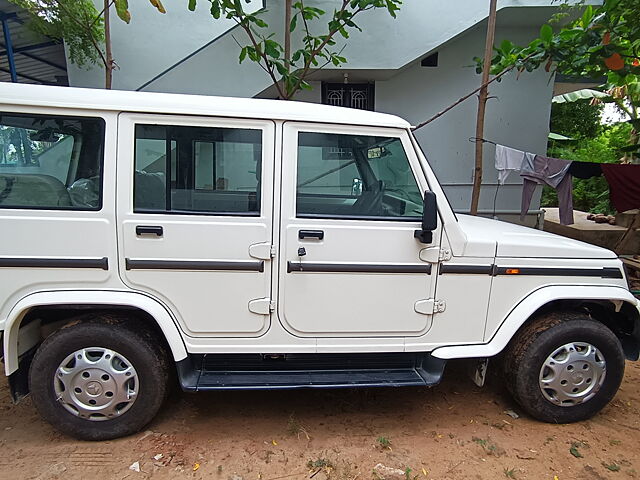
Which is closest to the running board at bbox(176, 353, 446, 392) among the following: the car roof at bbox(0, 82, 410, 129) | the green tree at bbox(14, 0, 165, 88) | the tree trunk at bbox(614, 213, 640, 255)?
the car roof at bbox(0, 82, 410, 129)

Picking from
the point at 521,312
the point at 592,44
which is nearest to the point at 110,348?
the point at 521,312

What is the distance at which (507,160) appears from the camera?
6.56 meters

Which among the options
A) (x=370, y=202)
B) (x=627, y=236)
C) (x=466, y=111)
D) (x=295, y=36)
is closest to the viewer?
(x=370, y=202)

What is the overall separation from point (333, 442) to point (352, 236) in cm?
135

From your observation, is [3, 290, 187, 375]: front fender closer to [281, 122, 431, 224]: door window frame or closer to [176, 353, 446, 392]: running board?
[176, 353, 446, 392]: running board

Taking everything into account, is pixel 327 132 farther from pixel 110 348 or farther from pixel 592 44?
pixel 592 44

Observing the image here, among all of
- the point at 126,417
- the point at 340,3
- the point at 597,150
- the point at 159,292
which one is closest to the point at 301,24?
the point at 340,3

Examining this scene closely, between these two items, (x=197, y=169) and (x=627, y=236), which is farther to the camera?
(x=627, y=236)

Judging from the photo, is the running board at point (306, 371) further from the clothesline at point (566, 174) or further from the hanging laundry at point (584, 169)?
the hanging laundry at point (584, 169)

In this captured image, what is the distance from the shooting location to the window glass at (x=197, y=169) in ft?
7.57

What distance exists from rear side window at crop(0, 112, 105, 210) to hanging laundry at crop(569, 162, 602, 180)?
6630mm

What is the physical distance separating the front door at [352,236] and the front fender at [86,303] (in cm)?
67

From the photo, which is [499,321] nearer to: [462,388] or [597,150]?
[462,388]

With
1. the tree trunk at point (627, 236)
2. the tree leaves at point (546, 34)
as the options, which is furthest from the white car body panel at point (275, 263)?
the tree trunk at point (627, 236)
